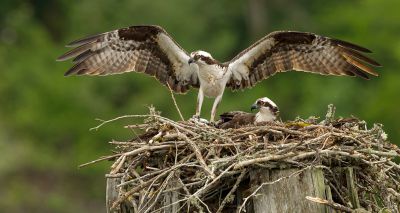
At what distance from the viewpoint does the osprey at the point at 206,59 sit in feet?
37.4

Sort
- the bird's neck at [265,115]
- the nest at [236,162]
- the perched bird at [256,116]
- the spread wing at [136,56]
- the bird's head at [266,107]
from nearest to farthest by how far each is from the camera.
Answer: the nest at [236,162] < the perched bird at [256,116] < the bird's neck at [265,115] < the bird's head at [266,107] < the spread wing at [136,56]

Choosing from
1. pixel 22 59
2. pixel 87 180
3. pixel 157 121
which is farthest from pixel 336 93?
pixel 157 121

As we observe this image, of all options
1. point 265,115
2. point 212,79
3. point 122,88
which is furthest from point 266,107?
point 122,88

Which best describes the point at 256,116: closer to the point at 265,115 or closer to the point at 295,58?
the point at 265,115

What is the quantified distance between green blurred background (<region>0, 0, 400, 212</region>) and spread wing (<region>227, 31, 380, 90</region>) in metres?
17.4

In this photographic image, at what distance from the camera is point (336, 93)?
107 ft

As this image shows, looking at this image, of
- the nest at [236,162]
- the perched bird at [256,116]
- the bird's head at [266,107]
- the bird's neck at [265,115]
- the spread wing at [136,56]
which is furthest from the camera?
the spread wing at [136,56]

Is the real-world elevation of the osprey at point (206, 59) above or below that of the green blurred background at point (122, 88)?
below

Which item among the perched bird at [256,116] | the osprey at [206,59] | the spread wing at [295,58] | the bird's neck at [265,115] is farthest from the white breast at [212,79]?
the bird's neck at [265,115]

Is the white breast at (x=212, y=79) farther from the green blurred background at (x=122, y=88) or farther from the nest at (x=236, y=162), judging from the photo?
the green blurred background at (x=122, y=88)

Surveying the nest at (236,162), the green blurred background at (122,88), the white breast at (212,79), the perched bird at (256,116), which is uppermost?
the green blurred background at (122,88)

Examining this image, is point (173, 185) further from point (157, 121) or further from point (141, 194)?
point (157, 121)

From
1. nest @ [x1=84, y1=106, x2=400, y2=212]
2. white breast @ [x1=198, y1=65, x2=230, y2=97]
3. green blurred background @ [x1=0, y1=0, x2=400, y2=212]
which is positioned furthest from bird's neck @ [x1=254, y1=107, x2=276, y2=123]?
green blurred background @ [x1=0, y1=0, x2=400, y2=212]

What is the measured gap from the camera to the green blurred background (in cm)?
3169
